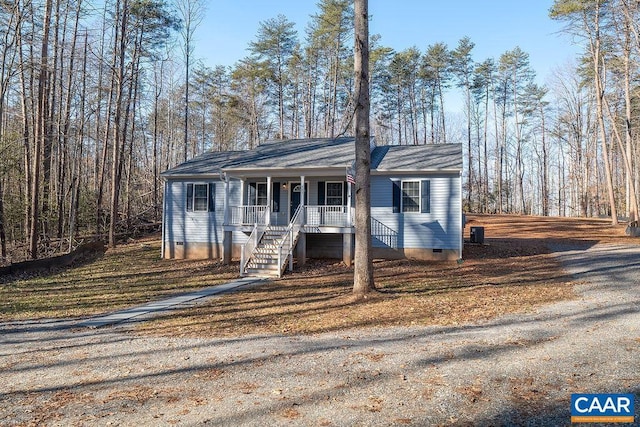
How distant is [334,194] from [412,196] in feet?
10.2

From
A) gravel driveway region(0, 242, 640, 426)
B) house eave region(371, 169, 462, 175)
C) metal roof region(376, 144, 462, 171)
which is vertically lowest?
gravel driveway region(0, 242, 640, 426)

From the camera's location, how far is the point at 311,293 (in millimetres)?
10258

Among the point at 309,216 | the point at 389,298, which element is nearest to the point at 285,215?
the point at 309,216

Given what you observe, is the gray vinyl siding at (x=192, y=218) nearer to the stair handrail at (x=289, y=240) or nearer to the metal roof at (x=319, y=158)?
the metal roof at (x=319, y=158)

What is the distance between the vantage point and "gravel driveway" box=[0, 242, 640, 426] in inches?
143

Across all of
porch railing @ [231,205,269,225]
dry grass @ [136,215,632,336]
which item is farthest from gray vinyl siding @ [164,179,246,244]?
dry grass @ [136,215,632,336]

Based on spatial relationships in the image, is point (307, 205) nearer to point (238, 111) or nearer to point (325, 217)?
point (325, 217)

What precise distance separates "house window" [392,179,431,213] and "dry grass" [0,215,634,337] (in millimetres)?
1933

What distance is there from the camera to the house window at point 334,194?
16.3 m

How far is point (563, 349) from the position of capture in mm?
5117

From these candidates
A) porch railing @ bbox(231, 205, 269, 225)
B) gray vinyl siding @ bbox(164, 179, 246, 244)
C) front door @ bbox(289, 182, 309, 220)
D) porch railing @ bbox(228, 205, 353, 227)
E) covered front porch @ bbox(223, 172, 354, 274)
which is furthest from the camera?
gray vinyl siding @ bbox(164, 179, 246, 244)

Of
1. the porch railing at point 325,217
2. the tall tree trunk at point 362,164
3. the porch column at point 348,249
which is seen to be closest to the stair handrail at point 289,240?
the porch railing at point 325,217

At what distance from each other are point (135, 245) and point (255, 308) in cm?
1450

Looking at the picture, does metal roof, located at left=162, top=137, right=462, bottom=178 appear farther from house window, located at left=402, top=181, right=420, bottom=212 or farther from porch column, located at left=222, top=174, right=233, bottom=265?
porch column, located at left=222, top=174, right=233, bottom=265
